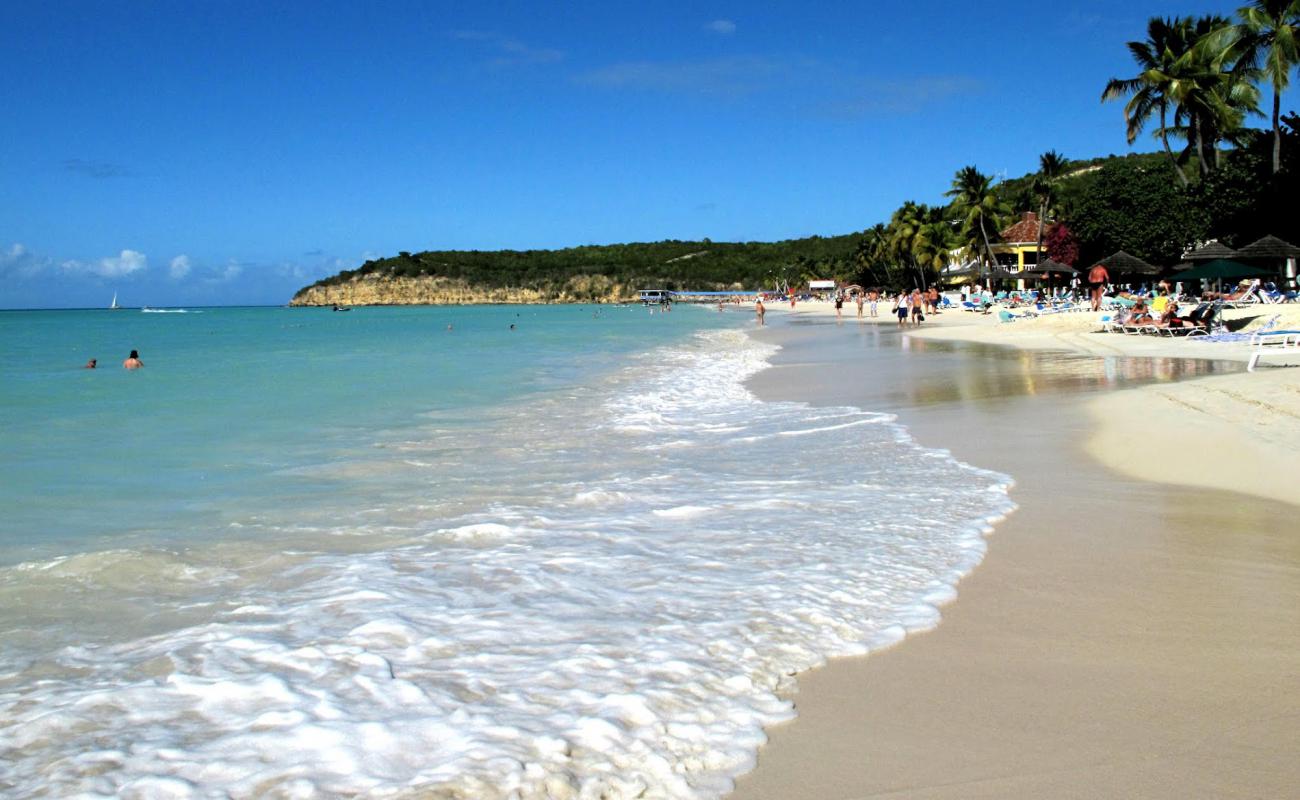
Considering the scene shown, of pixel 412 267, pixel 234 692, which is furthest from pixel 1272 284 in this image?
pixel 412 267

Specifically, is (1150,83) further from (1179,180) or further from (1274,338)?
(1274,338)

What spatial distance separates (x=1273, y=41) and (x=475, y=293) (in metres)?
167

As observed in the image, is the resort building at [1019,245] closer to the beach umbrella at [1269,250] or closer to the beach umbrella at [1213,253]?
the beach umbrella at [1213,253]

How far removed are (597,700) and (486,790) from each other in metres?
0.62

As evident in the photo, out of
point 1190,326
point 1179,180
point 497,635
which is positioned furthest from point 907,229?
point 497,635

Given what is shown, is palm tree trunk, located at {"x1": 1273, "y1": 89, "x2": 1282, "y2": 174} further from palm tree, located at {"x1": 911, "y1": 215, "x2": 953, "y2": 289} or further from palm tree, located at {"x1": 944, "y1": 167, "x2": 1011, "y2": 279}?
palm tree, located at {"x1": 911, "y1": 215, "x2": 953, "y2": 289}

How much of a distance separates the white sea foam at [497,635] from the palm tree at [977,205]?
184ft

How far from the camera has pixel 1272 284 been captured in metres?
30.8

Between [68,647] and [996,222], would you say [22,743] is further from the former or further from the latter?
[996,222]

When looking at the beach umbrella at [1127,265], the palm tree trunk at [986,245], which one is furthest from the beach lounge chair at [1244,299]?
the palm tree trunk at [986,245]

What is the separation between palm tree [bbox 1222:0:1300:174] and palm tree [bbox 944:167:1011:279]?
25.6 m

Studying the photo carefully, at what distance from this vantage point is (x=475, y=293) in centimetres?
18888

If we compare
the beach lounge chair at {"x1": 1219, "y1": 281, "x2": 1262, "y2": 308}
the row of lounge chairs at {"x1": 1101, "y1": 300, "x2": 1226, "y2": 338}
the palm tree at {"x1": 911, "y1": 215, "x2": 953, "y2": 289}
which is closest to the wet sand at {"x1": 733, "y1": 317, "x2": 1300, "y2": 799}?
the row of lounge chairs at {"x1": 1101, "y1": 300, "x2": 1226, "y2": 338}

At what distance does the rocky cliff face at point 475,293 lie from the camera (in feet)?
572
